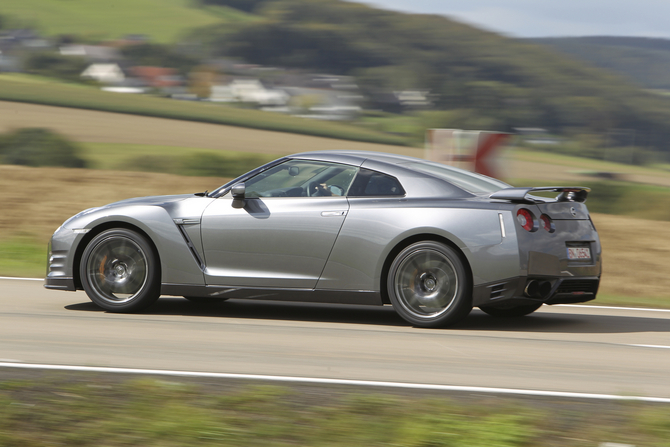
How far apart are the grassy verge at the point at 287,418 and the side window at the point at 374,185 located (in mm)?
2681

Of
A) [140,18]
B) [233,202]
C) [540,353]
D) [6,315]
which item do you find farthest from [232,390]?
[140,18]

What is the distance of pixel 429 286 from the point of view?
21.7 feet

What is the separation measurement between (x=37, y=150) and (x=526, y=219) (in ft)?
49.0

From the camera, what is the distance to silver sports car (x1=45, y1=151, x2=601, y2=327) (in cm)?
646

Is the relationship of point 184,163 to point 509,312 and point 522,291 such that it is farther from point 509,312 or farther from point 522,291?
point 522,291

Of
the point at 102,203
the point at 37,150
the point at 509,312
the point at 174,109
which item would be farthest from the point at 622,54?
the point at 509,312

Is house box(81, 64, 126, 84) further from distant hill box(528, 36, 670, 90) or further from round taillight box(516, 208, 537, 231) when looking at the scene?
distant hill box(528, 36, 670, 90)

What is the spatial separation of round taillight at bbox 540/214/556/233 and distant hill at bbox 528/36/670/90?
230 ft

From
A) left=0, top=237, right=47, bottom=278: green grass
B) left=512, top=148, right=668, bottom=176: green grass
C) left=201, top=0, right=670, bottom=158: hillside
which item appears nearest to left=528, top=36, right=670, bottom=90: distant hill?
left=201, top=0, right=670, bottom=158: hillside

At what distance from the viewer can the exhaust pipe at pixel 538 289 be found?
6.44 metres

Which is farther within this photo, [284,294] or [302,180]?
[302,180]

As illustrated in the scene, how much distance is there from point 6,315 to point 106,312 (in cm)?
81

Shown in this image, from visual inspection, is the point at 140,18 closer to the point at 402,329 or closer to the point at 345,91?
the point at 345,91

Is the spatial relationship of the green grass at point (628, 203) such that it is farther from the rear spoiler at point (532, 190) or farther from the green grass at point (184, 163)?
the rear spoiler at point (532, 190)
